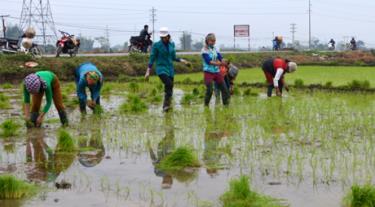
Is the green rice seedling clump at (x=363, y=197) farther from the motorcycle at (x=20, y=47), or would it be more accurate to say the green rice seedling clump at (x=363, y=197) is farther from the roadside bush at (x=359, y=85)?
the motorcycle at (x=20, y=47)

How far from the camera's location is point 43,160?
6.51 meters

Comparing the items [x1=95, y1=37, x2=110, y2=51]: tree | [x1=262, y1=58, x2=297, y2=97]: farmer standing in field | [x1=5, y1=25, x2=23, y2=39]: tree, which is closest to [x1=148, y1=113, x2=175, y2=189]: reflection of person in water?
[x1=262, y1=58, x2=297, y2=97]: farmer standing in field

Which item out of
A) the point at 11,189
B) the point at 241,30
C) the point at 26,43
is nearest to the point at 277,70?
the point at 11,189

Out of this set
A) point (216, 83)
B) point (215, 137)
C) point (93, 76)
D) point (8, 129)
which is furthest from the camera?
point (216, 83)

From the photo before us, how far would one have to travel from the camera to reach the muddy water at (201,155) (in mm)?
5016

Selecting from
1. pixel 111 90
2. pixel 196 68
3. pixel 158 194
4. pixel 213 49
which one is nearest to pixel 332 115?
pixel 213 49

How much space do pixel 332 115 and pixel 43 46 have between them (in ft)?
80.2

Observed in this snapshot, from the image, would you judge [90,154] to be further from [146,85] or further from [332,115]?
[146,85]

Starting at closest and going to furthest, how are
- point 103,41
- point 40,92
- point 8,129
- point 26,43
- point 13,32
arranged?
point 8,129, point 40,92, point 26,43, point 103,41, point 13,32

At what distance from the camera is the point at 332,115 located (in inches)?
381

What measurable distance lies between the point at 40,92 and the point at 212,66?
3.63 meters

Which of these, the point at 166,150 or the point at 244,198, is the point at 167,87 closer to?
the point at 166,150

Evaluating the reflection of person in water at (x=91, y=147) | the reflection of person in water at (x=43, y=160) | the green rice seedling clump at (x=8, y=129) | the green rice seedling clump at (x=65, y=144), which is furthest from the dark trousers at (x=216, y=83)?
the green rice seedling clump at (x=65, y=144)

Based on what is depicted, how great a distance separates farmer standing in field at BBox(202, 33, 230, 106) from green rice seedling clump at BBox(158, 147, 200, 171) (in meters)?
4.67
